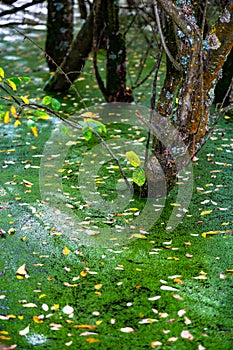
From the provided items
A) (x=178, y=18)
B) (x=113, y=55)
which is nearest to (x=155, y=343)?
(x=178, y=18)

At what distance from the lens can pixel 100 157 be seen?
4648 millimetres

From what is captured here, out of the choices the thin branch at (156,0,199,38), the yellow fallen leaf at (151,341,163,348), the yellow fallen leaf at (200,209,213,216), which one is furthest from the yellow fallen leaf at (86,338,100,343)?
the thin branch at (156,0,199,38)

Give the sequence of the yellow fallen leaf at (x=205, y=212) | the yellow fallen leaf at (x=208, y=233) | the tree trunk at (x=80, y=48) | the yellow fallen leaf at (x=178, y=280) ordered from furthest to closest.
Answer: the tree trunk at (x=80, y=48)
the yellow fallen leaf at (x=205, y=212)
the yellow fallen leaf at (x=208, y=233)
the yellow fallen leaf at (x=178, y=280)

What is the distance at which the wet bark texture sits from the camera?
21.4ft

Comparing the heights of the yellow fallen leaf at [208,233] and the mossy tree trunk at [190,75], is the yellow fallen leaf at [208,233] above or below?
below

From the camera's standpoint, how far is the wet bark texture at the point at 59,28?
6.52m

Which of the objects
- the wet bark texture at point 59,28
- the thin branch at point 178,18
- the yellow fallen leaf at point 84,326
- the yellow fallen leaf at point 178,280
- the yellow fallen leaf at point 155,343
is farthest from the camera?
the wet bark texture at point 59,28

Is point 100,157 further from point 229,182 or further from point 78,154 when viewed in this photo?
point 229,182

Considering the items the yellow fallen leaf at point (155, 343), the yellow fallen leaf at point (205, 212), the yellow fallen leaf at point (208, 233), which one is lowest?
the yellow fallen leaf at point (155, 343)

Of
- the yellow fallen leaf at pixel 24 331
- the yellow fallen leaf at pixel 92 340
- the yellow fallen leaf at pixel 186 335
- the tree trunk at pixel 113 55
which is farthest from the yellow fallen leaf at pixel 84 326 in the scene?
the tree trunk at pixel 113 55

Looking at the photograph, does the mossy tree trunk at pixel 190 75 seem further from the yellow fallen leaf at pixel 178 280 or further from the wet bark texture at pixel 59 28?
the wet bark texture at pixel 59 28

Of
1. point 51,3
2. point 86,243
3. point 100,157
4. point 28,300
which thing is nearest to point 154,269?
point 86,243

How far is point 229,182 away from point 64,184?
4.07 feet

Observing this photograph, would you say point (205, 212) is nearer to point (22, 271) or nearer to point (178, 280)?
point (178, 280)
